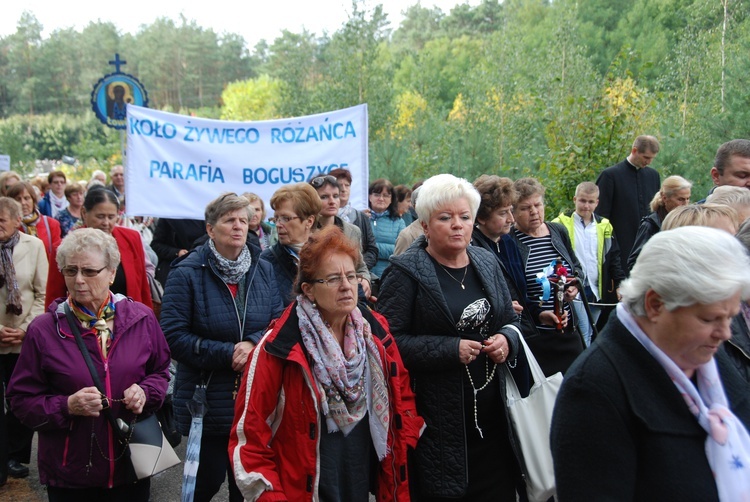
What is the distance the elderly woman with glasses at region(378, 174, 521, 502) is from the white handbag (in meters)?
0.08

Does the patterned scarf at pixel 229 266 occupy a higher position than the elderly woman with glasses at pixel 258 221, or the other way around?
the elderly woman with glasses at pixel 258 221

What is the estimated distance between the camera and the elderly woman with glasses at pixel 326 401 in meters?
2.91

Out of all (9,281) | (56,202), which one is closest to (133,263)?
(9,281)

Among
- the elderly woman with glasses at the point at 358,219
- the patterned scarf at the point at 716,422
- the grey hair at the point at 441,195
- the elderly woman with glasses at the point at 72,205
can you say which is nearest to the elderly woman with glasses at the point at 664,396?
the patterned scarf at the point at 716,422

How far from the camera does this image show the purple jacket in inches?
130

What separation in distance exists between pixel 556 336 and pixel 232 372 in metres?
2.02

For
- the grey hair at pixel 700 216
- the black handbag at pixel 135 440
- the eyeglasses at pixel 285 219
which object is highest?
the eyeglasses at pixel 285 219

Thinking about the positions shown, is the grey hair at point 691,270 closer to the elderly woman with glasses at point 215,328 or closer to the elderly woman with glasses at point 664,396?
the elderly woman with glasses at point 664,396

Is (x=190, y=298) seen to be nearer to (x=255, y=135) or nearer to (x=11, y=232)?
(x=11, y=232)

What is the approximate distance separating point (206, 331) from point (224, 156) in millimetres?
3516

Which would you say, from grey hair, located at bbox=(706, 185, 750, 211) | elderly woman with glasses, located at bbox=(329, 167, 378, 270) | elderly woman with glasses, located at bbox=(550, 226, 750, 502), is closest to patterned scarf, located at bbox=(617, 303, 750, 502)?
elderly woman with glasses, located at bbox=(550, 226, 750, 502)

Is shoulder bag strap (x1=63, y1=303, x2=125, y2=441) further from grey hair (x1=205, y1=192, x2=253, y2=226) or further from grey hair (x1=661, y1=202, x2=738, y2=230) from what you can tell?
grey hair (x1=661, y1=202, x2=738, y2=230)

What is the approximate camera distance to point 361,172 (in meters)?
7.25

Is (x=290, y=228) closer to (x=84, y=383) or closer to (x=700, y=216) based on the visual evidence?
(x=84, y=383)
